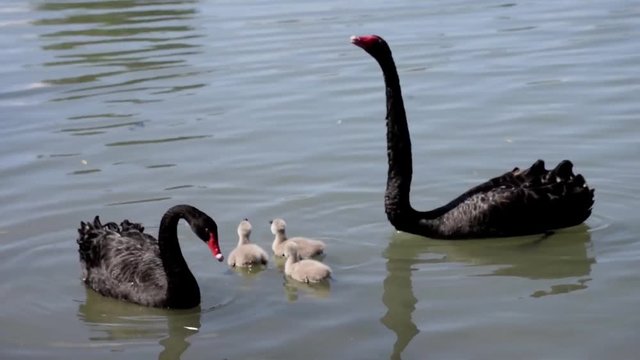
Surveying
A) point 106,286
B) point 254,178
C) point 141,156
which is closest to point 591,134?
point 254,178

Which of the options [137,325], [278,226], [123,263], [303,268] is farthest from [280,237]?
[137,325]

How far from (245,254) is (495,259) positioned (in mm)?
1330

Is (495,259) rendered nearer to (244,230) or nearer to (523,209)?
(523,209)

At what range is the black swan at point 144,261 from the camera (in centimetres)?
586

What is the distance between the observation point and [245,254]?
654cm

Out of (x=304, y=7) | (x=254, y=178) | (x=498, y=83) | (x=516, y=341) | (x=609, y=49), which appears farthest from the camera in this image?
(x=304, y=7)

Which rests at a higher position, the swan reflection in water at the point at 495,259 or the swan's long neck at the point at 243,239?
the swan's long neck at the point at 243,239

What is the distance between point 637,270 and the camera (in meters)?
6.34

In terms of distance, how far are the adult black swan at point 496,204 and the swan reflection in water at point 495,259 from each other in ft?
0.26

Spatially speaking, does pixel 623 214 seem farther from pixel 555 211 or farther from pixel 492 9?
pixel 492 9

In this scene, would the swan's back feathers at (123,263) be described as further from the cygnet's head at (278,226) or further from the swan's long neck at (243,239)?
the cygnet's head at (278,226)

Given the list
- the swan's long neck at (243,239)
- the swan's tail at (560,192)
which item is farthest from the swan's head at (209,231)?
the swan's tail at (560,192)

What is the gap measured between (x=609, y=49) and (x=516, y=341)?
21.4 ft

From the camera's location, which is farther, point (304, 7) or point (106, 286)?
point (304, 7)
